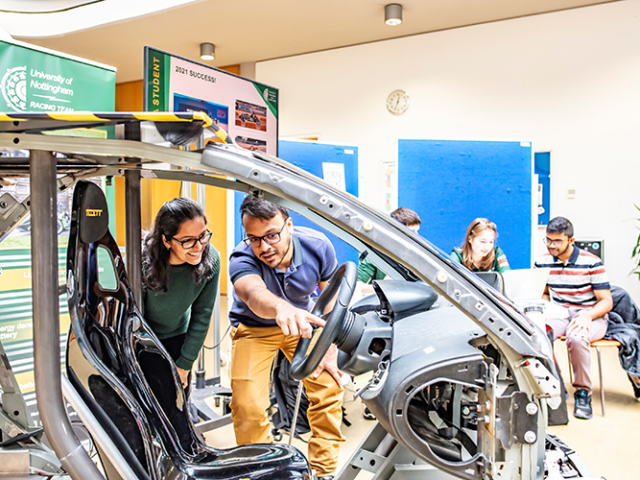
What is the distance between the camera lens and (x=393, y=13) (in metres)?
5.93

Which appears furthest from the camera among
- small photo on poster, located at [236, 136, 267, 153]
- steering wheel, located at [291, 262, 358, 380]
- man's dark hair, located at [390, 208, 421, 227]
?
man's dark hair, located at [390, 208, 421, 227]

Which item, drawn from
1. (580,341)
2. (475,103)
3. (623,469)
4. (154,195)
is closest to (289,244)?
(623,469)

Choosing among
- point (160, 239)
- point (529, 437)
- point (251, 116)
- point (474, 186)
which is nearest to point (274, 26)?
point (474, 186)

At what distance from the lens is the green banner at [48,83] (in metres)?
2.57

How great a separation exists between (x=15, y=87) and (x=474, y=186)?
10.7 feet

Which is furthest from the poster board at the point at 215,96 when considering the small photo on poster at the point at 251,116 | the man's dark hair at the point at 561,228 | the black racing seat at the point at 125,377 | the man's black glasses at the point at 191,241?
the man's dark hair at the point at 561,228

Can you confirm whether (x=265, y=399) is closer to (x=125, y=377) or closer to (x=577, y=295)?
(x=125, y=377)

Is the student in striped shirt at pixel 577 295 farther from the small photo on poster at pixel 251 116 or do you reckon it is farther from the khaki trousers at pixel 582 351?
the small photo on poster at pixel 251 116

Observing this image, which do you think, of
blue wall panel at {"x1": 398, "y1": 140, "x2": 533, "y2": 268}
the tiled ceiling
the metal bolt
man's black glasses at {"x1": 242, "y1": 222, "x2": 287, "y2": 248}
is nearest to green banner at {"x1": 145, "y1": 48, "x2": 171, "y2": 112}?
man's black glasses at {"x1": 242, "y1": 222, "x2": 287, "y2": 248}

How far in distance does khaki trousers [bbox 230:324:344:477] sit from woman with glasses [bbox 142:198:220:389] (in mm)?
228

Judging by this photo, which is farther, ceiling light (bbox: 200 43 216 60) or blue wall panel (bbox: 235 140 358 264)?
ceiling light (bbox: 200 43 216 60)

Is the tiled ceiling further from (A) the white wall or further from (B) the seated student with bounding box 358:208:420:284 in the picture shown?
(B) the seated student with bounding box 358:208:420:284

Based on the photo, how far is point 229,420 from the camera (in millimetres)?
3178

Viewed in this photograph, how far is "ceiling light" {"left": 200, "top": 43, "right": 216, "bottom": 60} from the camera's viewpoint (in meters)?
7.48
